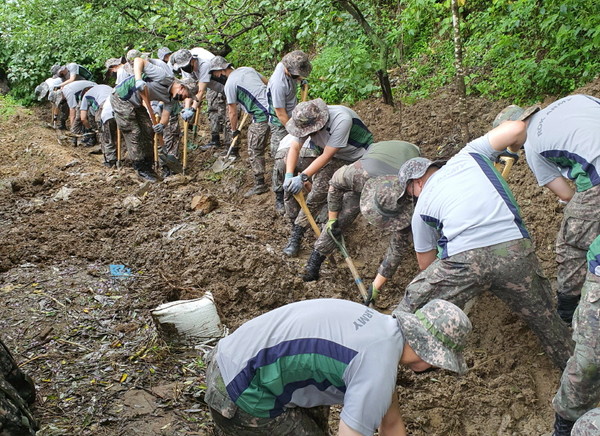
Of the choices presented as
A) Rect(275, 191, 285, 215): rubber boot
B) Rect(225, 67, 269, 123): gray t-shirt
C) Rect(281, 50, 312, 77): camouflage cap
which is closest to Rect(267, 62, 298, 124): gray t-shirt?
Rect(281, 50, 312, 77): camouflage cap

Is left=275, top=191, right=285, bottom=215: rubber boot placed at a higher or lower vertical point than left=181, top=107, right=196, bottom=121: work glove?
lower

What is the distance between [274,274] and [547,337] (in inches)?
93.5

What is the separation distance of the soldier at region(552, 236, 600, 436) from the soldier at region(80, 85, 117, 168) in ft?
30.6

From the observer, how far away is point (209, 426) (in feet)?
10.0

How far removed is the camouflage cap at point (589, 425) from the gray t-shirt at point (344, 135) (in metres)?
3.50

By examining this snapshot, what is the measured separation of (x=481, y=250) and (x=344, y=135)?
2397 millimetres

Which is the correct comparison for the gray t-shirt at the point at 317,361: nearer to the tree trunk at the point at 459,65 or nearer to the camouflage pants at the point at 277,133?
the tree trunk at the point at 459,65

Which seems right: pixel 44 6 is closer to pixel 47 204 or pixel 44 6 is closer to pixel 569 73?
pixel 47 204

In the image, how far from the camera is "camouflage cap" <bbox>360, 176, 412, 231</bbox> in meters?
4.10

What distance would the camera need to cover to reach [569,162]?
11.1 ft

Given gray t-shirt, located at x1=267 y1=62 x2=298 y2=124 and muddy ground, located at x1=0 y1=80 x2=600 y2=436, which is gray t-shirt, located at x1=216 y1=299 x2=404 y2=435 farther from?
gray t-shirt, located at x1=267 y1=62 x2=298 y2=124

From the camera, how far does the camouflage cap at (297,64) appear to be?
6.31m

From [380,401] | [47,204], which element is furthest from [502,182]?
[47,204]

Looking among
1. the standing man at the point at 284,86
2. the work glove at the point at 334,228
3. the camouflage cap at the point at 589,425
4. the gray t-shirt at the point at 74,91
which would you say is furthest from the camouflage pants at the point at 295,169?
the gray t-shirt at the point at 74,91
